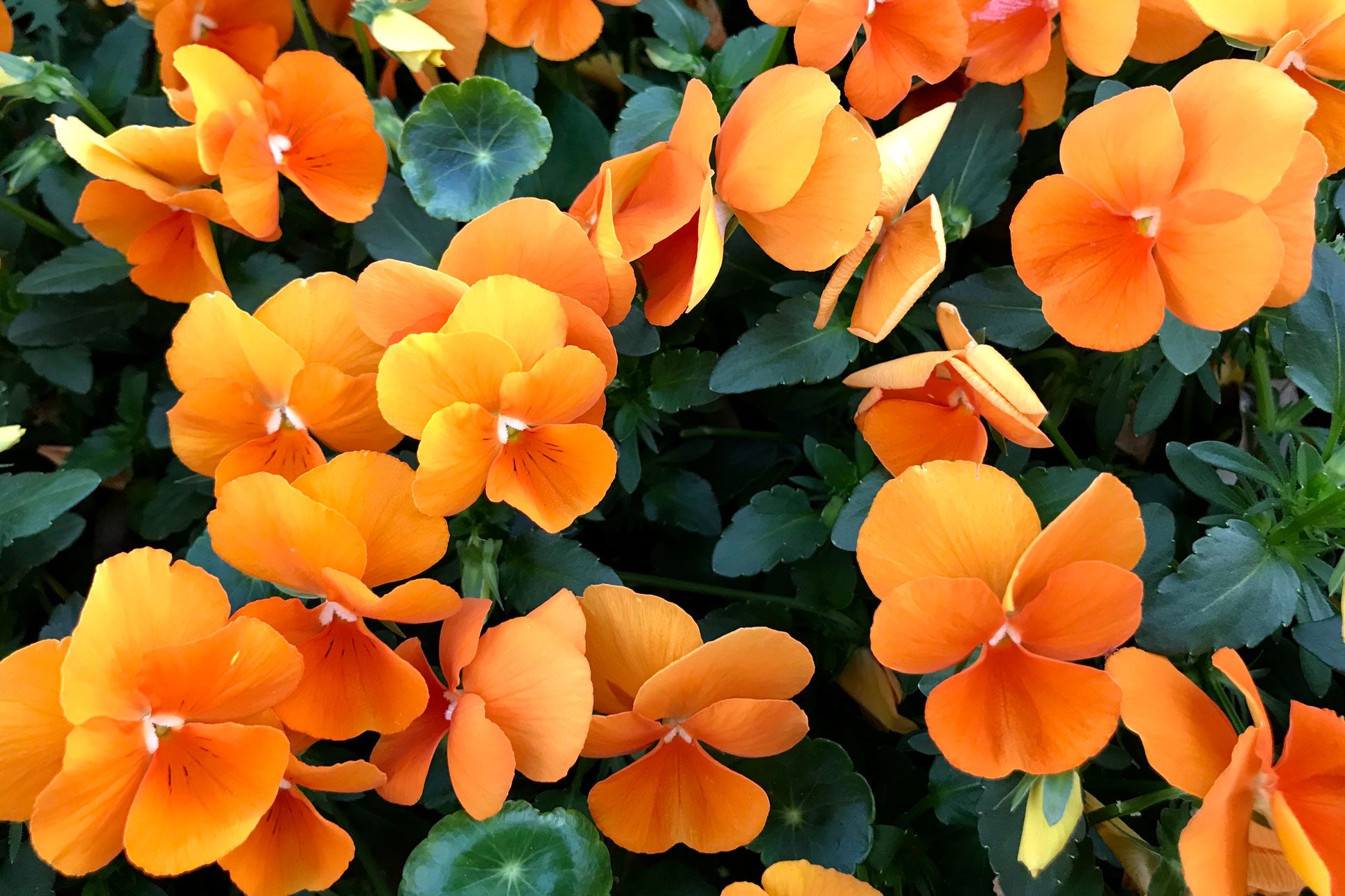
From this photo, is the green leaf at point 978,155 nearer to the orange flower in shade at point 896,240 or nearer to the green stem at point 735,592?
the orange flower in shade at point 896,240

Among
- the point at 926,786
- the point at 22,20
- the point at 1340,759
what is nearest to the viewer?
the point at 1340,759

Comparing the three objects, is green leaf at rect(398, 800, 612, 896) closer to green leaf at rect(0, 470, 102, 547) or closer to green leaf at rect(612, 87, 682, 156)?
green leaf at rect(0, 470, 102, 547)

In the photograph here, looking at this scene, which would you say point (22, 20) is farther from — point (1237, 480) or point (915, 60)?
point (1237, 480)

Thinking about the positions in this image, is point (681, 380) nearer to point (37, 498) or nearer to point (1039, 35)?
point (1039, 35)

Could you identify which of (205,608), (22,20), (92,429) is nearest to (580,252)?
(205,608)

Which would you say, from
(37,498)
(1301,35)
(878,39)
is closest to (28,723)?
(37,498)

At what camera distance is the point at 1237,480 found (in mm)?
843

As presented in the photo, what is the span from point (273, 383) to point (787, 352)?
1.24 ft

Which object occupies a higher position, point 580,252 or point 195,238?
point 580,252

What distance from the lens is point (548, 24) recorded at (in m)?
0.90

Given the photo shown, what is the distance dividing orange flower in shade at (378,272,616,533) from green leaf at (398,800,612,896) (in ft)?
0.74

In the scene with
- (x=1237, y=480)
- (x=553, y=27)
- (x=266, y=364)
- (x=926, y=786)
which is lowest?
(x=926, y=786)

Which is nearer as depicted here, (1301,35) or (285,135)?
(1301,35)

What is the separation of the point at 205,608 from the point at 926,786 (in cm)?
61
